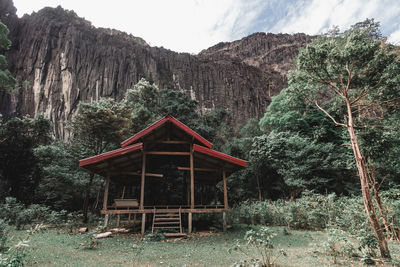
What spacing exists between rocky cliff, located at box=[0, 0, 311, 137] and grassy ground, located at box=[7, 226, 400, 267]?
2929 centimetres

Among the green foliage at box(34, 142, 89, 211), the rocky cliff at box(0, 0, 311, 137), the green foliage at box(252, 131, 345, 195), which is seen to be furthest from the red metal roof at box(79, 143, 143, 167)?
the rocky cliff at box(0, 0, 311, 137)

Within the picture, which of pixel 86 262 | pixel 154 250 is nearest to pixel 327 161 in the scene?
pixel 154 250

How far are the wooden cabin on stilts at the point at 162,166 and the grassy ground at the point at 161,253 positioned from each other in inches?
56.4

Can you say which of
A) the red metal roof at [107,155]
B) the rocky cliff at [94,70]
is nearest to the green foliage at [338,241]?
the red metal roof at [107,155]

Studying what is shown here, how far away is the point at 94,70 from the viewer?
1417 inches

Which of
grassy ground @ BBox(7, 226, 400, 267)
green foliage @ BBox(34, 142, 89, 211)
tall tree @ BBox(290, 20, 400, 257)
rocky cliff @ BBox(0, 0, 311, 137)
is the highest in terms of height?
rocky cliff @ BBox(0, 0, 311, 137)

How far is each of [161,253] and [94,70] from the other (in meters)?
37.3

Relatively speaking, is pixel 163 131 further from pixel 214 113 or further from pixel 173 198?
pixel 214 113

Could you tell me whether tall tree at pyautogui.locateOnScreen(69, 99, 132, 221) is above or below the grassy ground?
above

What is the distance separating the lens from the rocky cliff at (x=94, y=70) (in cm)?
3253

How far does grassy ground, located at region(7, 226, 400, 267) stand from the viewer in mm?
5027

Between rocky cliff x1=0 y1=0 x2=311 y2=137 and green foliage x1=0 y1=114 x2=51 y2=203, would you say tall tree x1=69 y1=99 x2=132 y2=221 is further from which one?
rocky cliff x1=0 y1=0 x2=311 y2=137

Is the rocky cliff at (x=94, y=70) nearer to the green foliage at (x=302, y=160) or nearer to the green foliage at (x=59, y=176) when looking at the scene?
the green foliage at (x=59, y=176)

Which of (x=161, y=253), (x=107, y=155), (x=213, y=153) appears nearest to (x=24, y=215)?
(x=107, y=155)
